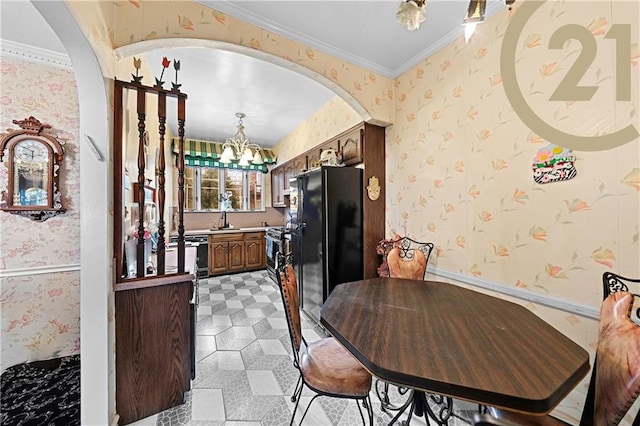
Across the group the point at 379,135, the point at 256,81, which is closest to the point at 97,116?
the point at 256,81

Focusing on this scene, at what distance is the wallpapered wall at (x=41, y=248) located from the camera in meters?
2.03

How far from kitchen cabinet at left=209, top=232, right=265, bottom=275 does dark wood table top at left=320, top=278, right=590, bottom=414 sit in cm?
392

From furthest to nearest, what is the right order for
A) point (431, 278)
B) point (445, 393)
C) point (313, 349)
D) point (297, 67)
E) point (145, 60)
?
1. point (145, 60)
2. point (431, 278)
3. point (297, 67)
4. point (313, 349)
5. point (445, 393)

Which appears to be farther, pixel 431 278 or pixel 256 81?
pixel 256 81

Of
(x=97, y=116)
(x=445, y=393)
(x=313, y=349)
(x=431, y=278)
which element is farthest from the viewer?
(x=431, y=278)

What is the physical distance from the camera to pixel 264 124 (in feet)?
14.9

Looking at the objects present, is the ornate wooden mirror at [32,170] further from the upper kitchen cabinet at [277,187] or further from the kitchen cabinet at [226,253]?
the upper kitchen cabinet at [277,187]

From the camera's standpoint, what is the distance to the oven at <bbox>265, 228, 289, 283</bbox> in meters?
4.16

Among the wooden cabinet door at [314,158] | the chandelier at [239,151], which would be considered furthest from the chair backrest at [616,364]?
the chandelier at [239,151]

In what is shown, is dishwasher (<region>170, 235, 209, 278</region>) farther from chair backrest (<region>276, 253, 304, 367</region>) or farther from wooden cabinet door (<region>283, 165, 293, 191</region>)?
chair backrest (<region>276, 253, 304, 367</region>)

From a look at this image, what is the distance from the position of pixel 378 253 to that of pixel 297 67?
2118 mm

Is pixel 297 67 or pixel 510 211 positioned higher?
pixel 297 67

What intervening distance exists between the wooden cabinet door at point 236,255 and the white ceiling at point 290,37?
2.52m

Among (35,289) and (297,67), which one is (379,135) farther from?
(35,289)
